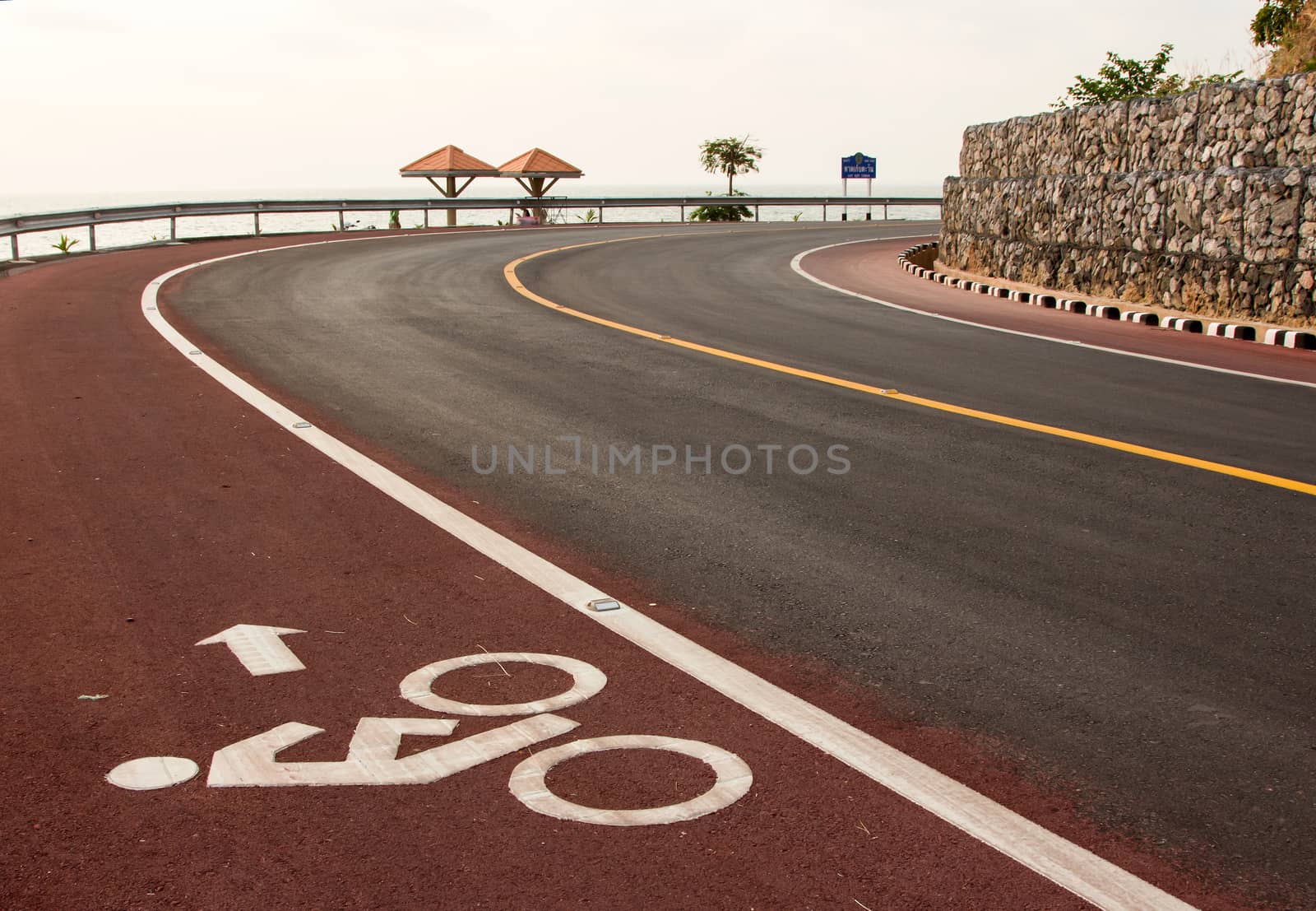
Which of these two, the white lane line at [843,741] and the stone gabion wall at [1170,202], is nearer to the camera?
the white lane line at [843,741]

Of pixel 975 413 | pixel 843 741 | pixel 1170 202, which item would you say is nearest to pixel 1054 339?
pixel 1170 202

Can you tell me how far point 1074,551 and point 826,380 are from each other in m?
4.98

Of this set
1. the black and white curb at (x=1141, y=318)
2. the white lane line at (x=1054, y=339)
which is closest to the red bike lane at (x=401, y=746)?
the white lane line at (x=1054, y=339)

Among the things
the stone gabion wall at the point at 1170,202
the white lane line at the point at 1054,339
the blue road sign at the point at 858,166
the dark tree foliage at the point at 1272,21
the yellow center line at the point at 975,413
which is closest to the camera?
the yellow center line at the point at 975,413

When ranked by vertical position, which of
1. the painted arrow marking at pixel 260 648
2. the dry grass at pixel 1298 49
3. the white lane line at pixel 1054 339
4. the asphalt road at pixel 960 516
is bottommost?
the painted arrow marking at pixel 260 648

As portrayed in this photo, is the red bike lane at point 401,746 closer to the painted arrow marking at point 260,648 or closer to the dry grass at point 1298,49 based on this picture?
→ the painted arrow marking at point 260,648

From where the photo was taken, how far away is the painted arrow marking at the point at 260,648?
4.68m

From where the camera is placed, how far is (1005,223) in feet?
69.2

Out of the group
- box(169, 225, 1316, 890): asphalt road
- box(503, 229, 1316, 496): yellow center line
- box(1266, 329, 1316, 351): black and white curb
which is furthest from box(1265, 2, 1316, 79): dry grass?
box(503, 229, 1316, 496): yellow center line

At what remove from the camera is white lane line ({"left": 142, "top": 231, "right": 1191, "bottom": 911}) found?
3279 millimetres

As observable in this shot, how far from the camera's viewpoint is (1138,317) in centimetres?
1625

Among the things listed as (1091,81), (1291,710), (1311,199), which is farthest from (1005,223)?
(1091,81)

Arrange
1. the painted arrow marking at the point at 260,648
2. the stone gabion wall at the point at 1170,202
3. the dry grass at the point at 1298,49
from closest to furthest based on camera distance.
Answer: the painted arrow marking at the point at 260,648 → the stone gabion wall at the point at 1170,202 → the dry grass at the point at 1298,49

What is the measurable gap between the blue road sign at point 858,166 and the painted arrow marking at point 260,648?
49.5 metres
